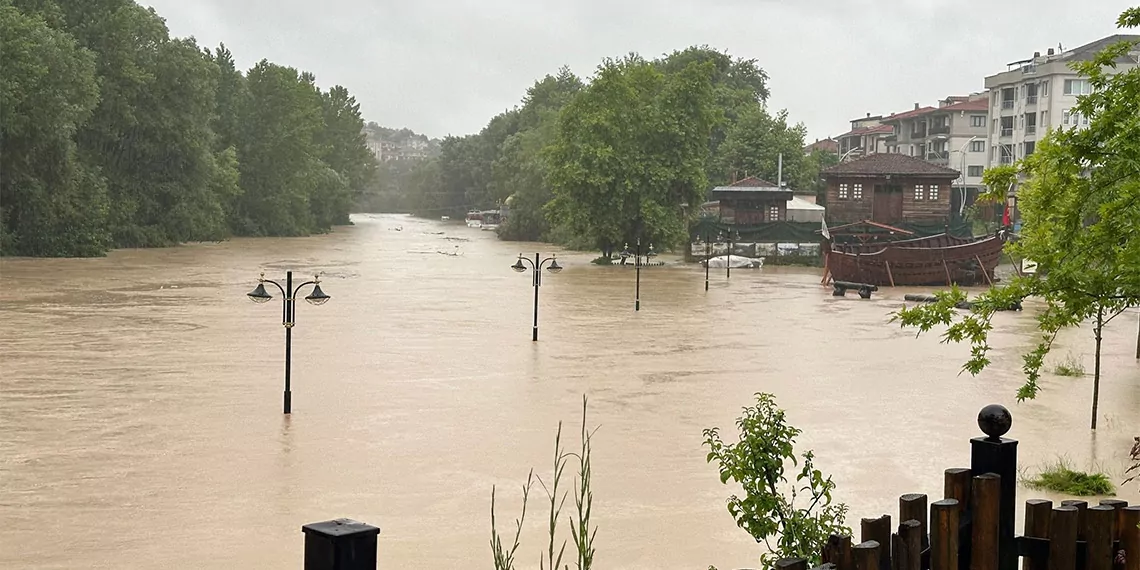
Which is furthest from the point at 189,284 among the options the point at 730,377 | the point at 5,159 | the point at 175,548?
the point at 175,548

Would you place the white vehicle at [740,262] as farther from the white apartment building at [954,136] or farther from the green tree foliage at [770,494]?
the green tree foliage at [770,494]

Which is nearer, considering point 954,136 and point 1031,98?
point 1031,98

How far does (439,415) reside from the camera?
61.9 ft

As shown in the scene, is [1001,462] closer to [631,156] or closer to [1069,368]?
[1069,368]

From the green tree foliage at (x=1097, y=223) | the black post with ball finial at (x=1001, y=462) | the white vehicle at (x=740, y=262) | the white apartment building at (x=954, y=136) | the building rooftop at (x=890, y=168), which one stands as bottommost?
the white vehicle at (x=740, y=262)

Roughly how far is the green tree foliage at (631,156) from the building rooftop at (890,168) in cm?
944

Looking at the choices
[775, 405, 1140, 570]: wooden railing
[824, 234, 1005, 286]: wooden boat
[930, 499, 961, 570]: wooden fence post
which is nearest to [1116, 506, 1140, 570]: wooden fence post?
[775, 405, 1140, 570]: wooden railing

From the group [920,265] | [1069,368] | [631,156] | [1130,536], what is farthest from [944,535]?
[631,156]

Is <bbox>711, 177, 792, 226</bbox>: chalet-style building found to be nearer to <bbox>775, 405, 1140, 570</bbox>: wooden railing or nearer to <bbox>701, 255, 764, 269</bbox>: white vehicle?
<bbox>701, 255, 764, 269</bbox>: white vehicle

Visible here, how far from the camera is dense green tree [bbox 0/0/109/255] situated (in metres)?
49.1

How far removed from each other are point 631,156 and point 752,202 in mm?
10688

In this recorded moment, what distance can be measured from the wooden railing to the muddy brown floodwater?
5.89 meters

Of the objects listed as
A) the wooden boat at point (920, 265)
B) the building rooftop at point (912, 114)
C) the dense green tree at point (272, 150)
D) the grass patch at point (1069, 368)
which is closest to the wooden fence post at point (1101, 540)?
the grass patch at point (1069, 368)

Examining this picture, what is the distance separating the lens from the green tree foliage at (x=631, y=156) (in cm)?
6175
